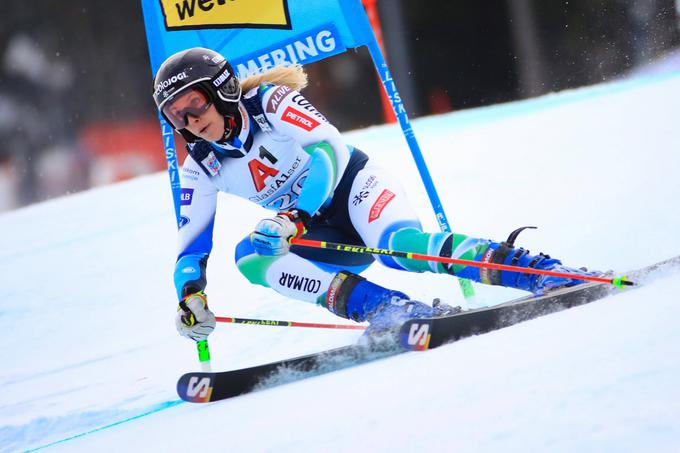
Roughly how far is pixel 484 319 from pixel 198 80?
128cm

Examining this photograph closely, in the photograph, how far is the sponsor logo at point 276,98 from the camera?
3271 mm

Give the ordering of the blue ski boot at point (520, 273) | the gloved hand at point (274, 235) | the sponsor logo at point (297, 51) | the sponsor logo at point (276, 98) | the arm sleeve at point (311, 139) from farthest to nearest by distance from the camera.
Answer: the sponsor logo at point (297, 51)
the sponsor logo at point (276, 98)
the arm sleeve at point (311, 139)
the blue ski boot at point (520, 273)
the gloved hand at point (274, 235)

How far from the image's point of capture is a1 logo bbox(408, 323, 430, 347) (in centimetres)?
277

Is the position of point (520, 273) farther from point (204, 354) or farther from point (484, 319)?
point (204, 354)

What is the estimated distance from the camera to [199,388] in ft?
10.0

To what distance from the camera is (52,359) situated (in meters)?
4.46

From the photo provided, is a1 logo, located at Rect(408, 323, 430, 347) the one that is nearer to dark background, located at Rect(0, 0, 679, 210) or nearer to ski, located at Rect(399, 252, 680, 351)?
ski, located at Rect(399, 252, 680, 351)

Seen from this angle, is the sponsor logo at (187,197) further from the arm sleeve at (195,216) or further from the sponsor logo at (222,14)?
the sponsor logo at (222,14)

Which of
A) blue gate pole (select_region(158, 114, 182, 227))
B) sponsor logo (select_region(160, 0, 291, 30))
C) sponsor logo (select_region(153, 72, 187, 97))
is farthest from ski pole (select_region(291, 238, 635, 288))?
sponsor logo (select_region(160, 0, 291, 30))

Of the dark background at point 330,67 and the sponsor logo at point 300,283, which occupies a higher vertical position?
the dark background at point 330,67

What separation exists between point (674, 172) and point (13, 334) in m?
3.98

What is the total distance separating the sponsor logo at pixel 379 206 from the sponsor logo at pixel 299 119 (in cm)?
41

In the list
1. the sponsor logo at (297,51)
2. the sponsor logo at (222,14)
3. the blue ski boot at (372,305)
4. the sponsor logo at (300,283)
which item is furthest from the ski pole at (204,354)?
the sponsor logo at (222,14)

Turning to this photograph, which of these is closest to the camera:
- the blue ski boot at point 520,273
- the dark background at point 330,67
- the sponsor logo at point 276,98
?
the blue ski boot at point 520,273
